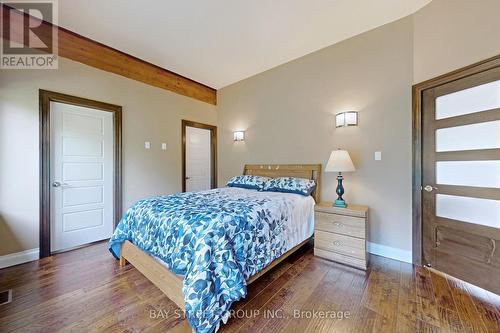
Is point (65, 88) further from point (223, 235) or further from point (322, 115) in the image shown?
point (322, 115)

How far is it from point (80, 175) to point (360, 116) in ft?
12.7

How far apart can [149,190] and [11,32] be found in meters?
2.47

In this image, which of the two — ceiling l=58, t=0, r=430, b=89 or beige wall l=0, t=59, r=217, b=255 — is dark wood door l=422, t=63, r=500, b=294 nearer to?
ceiling l=58, t=0, r=430, b=89

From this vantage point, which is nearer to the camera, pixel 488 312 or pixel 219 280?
pixel 219 280

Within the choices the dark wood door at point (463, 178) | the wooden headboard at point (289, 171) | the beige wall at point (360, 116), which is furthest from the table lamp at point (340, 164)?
the dark wood door at point (463, 178)

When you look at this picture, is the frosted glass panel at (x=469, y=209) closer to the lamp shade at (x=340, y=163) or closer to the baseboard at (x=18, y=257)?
the lamp shade at (x=340, y=163)

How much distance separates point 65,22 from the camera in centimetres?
249

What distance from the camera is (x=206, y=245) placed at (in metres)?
1.44

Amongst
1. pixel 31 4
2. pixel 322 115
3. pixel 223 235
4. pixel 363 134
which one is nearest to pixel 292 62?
pixel 322 115

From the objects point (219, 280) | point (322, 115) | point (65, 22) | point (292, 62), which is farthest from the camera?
point (292, 62)

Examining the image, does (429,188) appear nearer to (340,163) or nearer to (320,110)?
(340,163)

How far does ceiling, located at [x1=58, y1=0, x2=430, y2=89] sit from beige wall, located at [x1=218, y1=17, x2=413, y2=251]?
0.81 feet

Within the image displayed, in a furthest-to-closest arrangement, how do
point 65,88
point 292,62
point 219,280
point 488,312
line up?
1. point 292,62
2. point 65,88
3. point 488,312
4. point 219,280

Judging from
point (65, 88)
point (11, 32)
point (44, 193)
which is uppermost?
point (11, 32)
